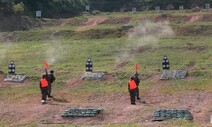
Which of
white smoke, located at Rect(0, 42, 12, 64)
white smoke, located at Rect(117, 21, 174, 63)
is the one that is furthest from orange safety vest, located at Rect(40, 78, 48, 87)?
white smoke, located at Rect(0, 42, 12, 64)

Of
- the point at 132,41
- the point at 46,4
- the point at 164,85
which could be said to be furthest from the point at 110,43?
the point at 46,4

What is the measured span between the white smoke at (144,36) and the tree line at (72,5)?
19.9 metres

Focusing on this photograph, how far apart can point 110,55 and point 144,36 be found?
824cm

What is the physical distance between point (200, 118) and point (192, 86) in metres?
5.84

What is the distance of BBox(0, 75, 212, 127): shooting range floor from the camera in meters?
22.9

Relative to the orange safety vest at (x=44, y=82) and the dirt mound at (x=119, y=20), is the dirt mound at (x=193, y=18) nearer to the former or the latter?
the dirt mound at (x=119, y=20)

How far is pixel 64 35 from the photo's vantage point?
50656 millimetres

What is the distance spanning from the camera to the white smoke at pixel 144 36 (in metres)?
40.3

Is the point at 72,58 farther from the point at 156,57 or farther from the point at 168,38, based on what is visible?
the point at 168,38

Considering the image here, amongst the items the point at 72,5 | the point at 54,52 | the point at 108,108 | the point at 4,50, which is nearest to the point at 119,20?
the point at 4,50

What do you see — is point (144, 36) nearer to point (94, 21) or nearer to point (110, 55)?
point (110, 55)

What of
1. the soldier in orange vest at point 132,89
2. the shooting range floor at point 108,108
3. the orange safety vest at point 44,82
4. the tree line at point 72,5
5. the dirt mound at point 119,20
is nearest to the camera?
the shooting range floor at point 108,108

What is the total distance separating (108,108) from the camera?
24.6 metres

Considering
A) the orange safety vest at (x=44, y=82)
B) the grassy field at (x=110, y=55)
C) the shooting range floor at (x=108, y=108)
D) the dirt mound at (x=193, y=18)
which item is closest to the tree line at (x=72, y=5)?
the grassy field at (x=110, y=55)
